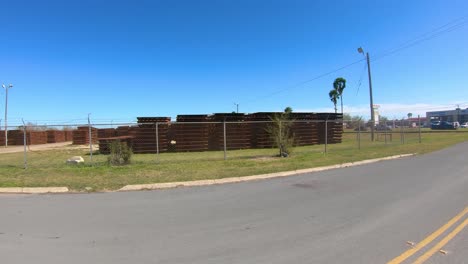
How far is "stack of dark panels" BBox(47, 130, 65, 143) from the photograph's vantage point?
51469 mm

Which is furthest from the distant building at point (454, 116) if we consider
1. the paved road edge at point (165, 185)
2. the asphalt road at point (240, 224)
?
the asphalt road at point (240, 224)

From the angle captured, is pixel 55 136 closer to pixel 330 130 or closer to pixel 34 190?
pixel 330 130

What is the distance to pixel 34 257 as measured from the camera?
174 inches

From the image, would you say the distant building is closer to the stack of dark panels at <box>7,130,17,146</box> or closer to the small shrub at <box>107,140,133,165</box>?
the stack of dark panels at <box>7,130,17,146</box>

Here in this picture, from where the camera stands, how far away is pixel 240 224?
19.3 feet

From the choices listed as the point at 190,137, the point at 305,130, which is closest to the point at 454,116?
the point at 305,130

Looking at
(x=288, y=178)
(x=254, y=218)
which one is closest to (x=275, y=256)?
(x=254, y=218)

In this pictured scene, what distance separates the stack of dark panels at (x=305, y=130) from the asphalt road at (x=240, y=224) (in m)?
17.4

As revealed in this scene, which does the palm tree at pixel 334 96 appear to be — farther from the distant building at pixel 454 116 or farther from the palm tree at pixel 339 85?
the distant building at pixel 454 116

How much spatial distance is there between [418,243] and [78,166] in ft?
41.9

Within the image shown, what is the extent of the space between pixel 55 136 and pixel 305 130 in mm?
41602

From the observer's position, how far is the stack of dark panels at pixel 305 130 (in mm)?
27156

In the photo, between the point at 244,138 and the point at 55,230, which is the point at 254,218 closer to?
the point at 55,230

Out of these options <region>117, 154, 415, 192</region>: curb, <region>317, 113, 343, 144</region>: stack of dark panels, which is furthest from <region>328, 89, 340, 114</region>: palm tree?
<region>117, 154, 415, 192</region>: curb
